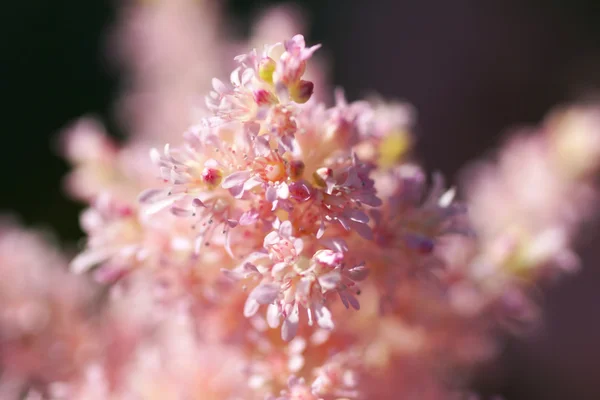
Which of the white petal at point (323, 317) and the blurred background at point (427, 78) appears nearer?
the white petal at point (323, 317)

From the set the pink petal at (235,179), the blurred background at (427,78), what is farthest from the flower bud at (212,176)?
the blurred background at (427,78)

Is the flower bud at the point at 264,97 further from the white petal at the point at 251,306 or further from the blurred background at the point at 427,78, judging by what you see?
the blurred background at the point at 427,78

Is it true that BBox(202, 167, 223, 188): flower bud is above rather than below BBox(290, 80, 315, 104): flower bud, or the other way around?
below

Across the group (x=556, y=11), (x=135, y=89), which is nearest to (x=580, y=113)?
(x=556, y=11)

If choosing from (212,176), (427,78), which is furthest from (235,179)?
(427,78)

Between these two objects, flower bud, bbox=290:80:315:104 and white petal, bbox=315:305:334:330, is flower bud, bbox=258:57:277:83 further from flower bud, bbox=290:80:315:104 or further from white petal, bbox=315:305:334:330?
white petal, bbox=315:305:334:330

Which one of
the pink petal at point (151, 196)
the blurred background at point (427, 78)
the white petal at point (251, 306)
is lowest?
the white petal at point (251, 306)

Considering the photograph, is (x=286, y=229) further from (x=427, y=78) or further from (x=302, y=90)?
(x=427, y=78)

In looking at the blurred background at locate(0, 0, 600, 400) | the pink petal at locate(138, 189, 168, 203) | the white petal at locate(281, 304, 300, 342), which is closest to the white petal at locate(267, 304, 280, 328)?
the white petal at locate(281, 304, 300, 342)
